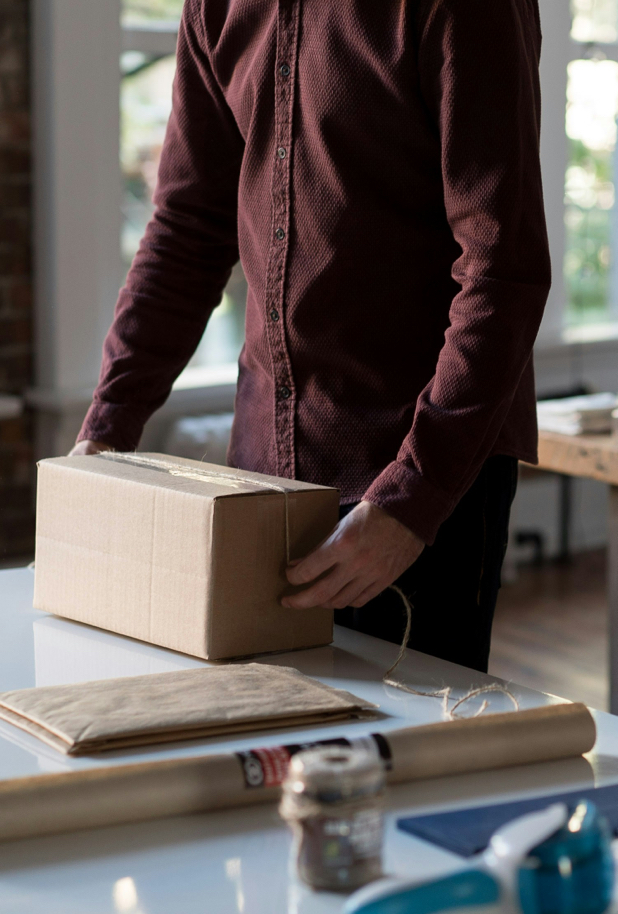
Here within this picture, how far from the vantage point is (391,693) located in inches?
39.6

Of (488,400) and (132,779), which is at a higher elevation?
(488,400)

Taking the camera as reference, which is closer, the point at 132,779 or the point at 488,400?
the point at 132,779

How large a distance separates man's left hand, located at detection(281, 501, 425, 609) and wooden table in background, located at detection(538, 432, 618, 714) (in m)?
1.01

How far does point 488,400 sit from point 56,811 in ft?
1.98

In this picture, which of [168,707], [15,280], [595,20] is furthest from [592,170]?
[168,707]

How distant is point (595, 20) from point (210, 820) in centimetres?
418

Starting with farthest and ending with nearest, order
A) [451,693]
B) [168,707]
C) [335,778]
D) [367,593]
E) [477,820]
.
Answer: [367,593] → [451,693] → [168,707] → [477,820] → [335,778]

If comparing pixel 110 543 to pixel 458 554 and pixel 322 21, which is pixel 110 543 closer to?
pixel 458 554

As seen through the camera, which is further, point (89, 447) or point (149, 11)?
point (149, 11)

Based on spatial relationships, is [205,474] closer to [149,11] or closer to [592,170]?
[149,11]

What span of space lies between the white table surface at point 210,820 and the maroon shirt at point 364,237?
0.62 feet

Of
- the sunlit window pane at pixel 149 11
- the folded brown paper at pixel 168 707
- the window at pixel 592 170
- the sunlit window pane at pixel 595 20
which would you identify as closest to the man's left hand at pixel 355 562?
the folded brown paper at pixel 168 707

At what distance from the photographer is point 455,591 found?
50.1 inches

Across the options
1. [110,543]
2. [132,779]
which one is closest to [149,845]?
[132,779]
